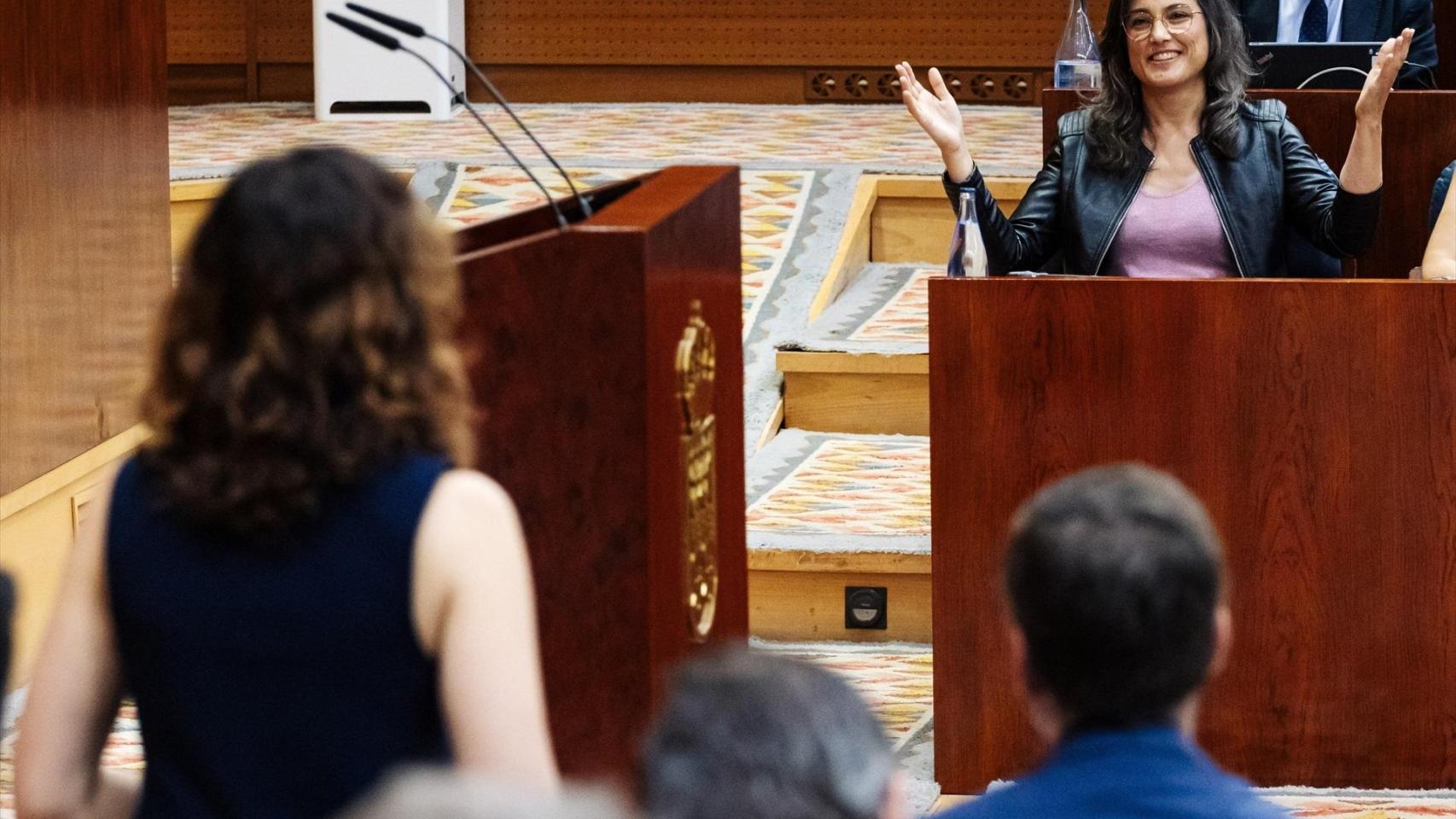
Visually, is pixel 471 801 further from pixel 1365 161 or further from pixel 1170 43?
pixel 1170 43

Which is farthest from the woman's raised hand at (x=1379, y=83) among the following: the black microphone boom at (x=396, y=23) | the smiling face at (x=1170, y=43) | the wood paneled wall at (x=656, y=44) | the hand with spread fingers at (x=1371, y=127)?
the wood paneled wall at (x=656, y=44)

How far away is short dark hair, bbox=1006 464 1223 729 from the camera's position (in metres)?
1.30

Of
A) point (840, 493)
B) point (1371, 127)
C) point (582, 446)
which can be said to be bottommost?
point (840, 493)

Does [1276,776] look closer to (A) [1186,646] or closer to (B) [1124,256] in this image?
(B) [1124,256]

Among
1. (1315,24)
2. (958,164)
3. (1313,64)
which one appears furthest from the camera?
(1315,24)

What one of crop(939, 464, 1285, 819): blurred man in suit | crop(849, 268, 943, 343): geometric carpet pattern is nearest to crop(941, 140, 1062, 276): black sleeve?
crop(849, 268, 943, 343): geometric carpet pattern

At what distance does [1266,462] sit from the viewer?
3.09 meters

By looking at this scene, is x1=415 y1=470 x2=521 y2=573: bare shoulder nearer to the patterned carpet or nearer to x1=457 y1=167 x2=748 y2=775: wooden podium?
x1=457 y1=167 x2=748 y2=775: wooden podium

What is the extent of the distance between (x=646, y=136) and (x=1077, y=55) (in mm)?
2884

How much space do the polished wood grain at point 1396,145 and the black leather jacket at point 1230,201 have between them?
1.74 feet

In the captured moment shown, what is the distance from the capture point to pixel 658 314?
6.00ft

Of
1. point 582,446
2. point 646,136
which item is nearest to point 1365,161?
point 582,446

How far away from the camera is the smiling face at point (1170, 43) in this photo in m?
3.62

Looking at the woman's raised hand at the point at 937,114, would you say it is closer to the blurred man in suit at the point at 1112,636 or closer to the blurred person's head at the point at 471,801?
the blurred man in suit at the point at 1112,636
